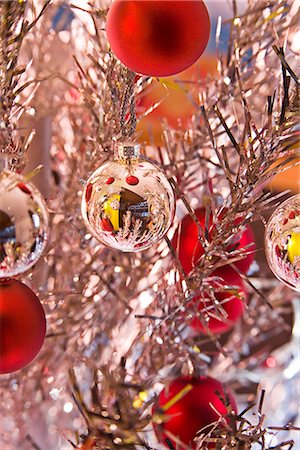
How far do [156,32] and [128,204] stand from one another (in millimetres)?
96

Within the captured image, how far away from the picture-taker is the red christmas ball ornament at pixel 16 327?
0.42 metres

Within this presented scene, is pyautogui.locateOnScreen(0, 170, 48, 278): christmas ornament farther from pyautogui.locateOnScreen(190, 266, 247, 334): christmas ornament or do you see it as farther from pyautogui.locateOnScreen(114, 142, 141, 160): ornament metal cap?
pyautogui.locateOnScreen(190, 266, 247, 334): christmas ornament

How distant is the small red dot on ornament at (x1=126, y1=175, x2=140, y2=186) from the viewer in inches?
15.8

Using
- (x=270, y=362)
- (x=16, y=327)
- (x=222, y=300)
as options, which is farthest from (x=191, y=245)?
(x=270, y=362)

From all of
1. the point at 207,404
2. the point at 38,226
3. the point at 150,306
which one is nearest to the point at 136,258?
the point at 150,306

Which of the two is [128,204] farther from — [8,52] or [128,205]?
[8,52]

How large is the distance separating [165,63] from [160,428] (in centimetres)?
27

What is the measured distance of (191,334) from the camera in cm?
60

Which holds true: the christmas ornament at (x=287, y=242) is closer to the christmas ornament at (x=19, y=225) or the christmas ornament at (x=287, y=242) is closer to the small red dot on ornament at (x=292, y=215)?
the small red dot on ornament at (x=292, y=215)

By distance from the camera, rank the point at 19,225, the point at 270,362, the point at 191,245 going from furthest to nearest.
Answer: the point at 270,362 → the point at 191,245 → the point at 19,225

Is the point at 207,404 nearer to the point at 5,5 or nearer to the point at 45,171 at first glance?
the point at 5,5

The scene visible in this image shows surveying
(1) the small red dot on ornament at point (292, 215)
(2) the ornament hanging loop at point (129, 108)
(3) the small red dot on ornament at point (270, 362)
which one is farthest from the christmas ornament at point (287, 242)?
(3) the small red dot on ornament at point (270, 362)

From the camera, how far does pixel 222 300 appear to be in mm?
546

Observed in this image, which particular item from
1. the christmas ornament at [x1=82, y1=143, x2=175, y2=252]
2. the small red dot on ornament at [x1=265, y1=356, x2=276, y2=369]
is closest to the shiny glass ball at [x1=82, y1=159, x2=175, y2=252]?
the christmas ornament at [x1=82, y1=143, x2=175, y2=252]
